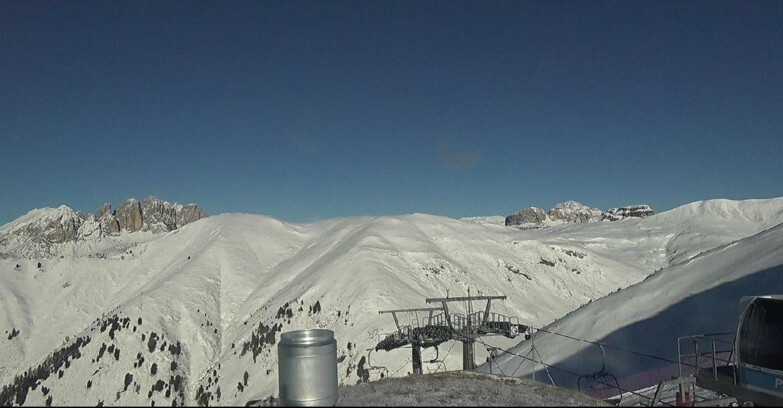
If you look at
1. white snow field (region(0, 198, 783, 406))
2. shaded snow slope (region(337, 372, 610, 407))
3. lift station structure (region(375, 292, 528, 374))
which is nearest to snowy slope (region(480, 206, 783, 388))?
white snow field (region(0, 198, 783, 406))

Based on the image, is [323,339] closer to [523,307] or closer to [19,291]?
[523,307]

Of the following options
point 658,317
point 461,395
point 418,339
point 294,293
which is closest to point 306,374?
point 461,395

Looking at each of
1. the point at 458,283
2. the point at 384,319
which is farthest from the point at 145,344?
the point at 458,283

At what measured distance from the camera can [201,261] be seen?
105 meters

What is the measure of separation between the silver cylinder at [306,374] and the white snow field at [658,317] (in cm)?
1579

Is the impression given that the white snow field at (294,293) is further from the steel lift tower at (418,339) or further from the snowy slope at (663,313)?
the steel lift tower at (418,339)

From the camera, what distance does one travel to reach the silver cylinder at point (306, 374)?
33.2 feet

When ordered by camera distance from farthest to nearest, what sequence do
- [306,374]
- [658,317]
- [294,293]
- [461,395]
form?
1. [294,293]
2. [658,317]
3. [461,395]
4. [306,374]

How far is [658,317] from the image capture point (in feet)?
96.1

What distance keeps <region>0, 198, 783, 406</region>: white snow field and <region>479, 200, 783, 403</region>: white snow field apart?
0.16 meters

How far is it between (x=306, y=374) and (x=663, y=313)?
26393mm

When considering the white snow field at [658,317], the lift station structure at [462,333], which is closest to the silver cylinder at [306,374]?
the white snow field at [658,317]

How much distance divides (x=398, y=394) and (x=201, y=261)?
101 meters

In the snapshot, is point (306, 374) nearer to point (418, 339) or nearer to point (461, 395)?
point (461, 395)
